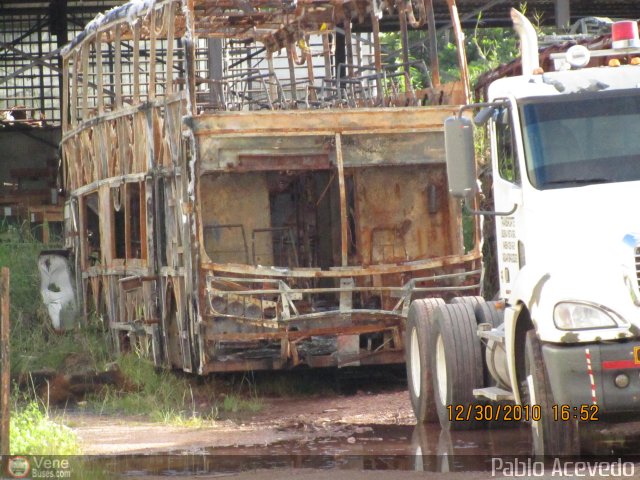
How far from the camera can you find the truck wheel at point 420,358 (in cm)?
1141

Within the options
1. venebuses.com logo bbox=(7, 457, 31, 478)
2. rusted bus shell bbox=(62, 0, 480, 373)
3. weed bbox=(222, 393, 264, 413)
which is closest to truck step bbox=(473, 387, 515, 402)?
rusted bus shell bbox=(62, 0, 480, 373)

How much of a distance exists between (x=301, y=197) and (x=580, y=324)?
23.0ft

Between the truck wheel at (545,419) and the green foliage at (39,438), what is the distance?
3.45 meters

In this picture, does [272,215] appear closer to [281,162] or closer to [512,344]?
[281,162]

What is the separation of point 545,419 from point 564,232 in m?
1.23

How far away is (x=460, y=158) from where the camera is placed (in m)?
8.99

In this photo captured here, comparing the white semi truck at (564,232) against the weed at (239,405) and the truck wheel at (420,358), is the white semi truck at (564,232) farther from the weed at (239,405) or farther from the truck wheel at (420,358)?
the weed at (239,405)

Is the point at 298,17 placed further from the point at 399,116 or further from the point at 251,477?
the point at 251,477

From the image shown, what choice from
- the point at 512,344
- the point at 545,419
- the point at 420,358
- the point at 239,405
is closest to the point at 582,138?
the point at 512,344

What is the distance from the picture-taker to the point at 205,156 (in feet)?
42.3

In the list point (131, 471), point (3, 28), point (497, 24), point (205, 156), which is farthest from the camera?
point (3, 28)

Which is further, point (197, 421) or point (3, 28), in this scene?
point (3, 28)

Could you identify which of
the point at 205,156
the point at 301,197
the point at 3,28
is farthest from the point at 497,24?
the point at 205,156

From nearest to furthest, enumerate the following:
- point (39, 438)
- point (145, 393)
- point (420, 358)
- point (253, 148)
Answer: point (39, 438), point (420, 358), point (253, 148), point (145, 393)
